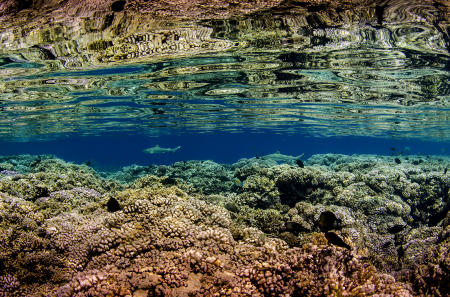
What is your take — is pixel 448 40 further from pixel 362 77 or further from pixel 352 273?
pixel 352 273

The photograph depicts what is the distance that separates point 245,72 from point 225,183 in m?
7.04

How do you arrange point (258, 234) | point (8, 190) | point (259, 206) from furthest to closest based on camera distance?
point (259, 206)
point (8, 190)
point (258, 234)

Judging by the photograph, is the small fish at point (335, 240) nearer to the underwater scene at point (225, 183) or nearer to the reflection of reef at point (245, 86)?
the underwater scene at point (225, 183)

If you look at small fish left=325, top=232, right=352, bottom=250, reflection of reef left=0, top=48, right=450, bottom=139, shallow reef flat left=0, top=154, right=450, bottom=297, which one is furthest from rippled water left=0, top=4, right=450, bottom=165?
small fish left=325, top=232, right=352, bottom=250

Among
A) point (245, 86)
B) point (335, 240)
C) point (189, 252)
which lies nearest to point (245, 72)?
point (245, 86)

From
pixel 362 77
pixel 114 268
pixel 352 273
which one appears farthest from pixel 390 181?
pixel 114 268

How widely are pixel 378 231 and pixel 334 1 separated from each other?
317 inches

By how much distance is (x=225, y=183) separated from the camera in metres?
16.7

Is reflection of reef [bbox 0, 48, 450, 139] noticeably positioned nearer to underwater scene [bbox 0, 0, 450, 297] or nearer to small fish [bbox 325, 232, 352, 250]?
underwater scene [bbox 0, 0, 450, 297]

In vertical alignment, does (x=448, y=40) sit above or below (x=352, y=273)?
above

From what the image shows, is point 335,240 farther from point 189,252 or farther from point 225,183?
point 225,183

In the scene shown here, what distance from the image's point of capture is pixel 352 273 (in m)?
3.91

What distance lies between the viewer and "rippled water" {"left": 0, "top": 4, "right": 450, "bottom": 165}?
30.9ft

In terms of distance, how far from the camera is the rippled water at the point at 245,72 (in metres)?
9.43
